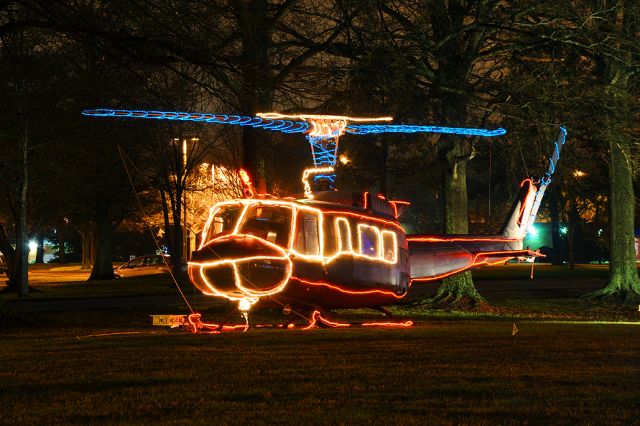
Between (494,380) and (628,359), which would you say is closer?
(494,380)

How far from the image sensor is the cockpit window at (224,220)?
1766cm

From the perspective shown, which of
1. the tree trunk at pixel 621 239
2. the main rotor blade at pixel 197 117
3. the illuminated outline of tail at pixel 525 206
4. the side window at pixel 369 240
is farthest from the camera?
the tree trunk at pixel 621 239

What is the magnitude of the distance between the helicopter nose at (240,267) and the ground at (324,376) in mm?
836

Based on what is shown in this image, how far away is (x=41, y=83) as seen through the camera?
Result: 2417 cm

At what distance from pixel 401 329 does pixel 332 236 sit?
2.37 m

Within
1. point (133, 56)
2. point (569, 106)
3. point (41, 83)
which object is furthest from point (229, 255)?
point (569, 106)

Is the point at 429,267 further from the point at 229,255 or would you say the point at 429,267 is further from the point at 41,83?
the point at 41,83

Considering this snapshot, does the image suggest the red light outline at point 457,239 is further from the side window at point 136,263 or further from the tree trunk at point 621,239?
the side window at point 136,263

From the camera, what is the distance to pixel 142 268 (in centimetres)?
6016

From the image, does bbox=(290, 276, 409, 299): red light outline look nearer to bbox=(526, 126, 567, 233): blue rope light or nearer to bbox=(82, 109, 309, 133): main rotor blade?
bbox=(82, 109, 309, 133): main rotor blade

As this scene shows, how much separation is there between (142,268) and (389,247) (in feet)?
138

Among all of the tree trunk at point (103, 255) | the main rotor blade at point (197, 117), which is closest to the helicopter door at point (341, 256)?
the main rotor blade at point (197, 117)

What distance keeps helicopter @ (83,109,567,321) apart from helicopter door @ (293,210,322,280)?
18 mm

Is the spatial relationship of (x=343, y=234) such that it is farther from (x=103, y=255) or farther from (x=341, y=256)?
(x=103, y=255)
